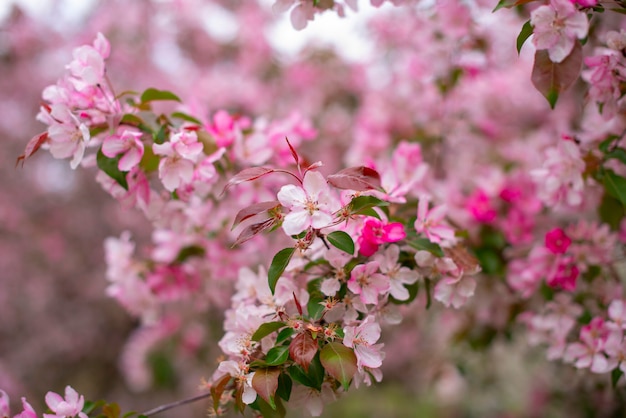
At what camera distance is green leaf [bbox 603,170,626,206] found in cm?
126

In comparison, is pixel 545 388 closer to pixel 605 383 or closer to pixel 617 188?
pixel 605 383

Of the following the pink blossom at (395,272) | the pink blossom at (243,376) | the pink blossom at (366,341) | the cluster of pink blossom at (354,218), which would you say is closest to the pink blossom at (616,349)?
the cluster of pink blossom at (354,218)

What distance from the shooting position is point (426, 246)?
118 cm

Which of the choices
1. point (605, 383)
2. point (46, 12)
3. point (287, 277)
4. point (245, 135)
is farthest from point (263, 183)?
point (46, 12)

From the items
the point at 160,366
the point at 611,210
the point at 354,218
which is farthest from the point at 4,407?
the point at 160,366

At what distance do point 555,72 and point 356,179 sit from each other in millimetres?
457

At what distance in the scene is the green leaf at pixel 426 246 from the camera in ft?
3.81

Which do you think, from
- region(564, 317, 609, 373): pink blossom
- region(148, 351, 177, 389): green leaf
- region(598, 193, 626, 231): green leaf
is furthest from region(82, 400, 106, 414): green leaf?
region(148, 351, 177, 389): green leaf

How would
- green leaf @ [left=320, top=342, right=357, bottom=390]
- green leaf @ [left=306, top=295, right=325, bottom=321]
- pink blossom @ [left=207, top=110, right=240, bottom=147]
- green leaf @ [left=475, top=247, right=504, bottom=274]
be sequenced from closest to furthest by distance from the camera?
green leaf @ [left=320, top=342, right=357, bottom=390] → green leaf @ [left=306, top=295, right=325, bottom=321] → pink blossom @ [left=207, top=110, right=240, bottom=147] → green leaf @ [left=475, top=247, right=504, bottom=274]

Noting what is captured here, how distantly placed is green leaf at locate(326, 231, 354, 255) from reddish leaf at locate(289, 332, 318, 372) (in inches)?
6.4

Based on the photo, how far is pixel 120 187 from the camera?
128cm

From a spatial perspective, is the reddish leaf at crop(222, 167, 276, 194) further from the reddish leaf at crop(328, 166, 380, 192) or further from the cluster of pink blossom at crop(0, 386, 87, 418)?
the cluster of pink blossom at crop(0, 386, 87, 418)

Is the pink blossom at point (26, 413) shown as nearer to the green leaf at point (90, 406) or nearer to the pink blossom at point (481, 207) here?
the green leaf at point (90, 406)

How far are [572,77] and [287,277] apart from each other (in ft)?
2.26
